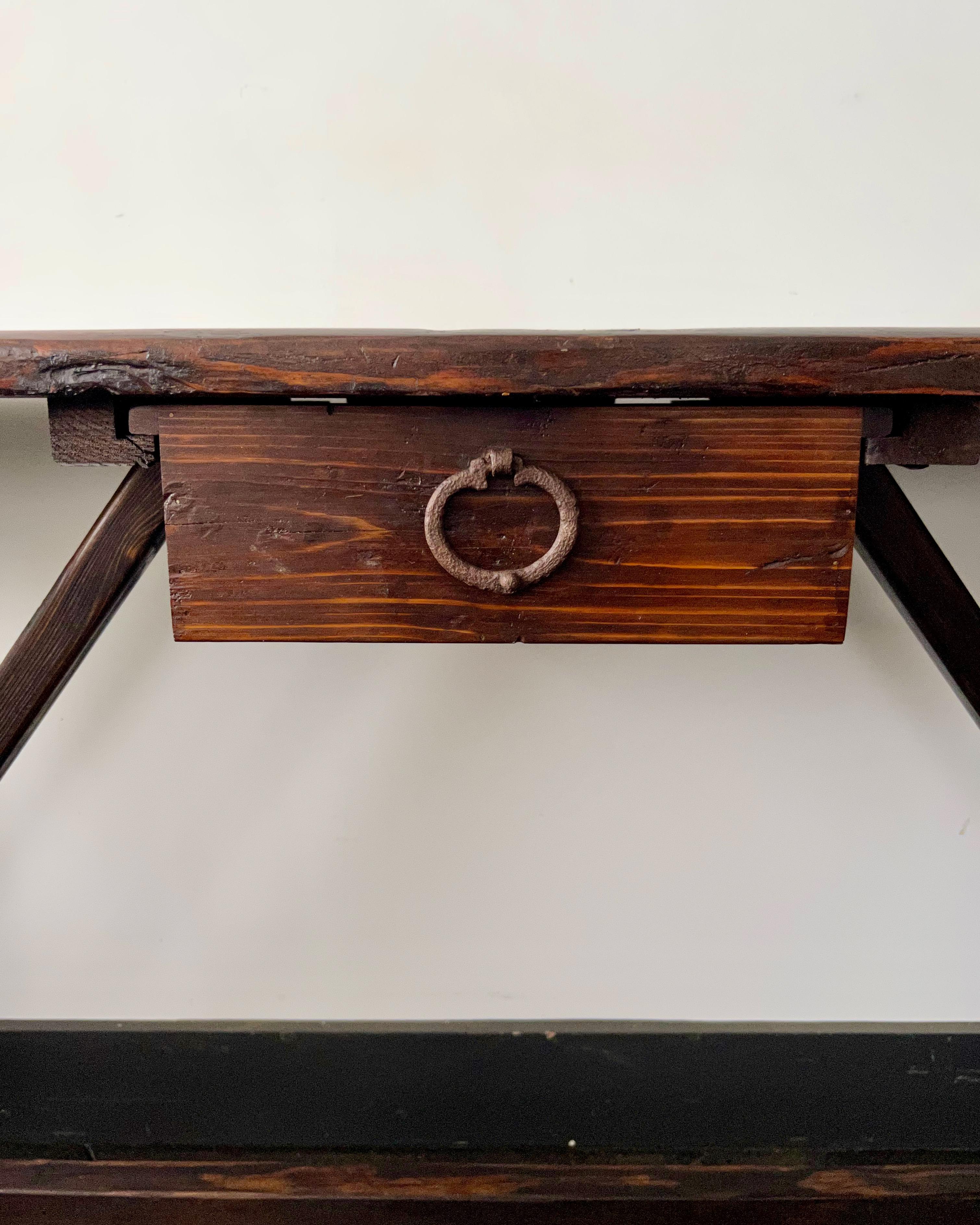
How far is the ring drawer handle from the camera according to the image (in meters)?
0.51

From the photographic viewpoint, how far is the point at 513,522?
52 centimetres

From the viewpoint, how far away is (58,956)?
0.93 m

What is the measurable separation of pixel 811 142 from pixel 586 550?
1.80 ft

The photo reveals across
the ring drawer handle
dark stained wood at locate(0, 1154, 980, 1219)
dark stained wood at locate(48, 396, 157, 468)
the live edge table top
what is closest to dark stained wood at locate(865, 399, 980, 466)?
the live edge table top

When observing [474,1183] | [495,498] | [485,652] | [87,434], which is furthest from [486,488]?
[474,1183]

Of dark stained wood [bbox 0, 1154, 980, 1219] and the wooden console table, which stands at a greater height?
the wooden console table

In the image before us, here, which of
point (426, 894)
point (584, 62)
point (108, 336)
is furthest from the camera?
point (426, 894)

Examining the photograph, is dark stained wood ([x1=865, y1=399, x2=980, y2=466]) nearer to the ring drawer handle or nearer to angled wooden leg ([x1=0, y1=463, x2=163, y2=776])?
the ring drawer handle

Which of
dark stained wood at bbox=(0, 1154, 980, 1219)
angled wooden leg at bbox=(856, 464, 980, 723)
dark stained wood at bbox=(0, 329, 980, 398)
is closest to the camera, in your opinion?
dark stained wood at bbox=(0, 329, 980, 398)

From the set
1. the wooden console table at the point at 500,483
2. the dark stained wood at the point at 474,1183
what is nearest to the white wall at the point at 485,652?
the dark stained wood at the point at 474,1183

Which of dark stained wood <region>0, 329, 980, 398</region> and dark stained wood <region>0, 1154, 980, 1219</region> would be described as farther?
dark stained wood <region>0, 1154, 980, 1219</region>

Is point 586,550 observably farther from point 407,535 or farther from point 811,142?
point 811,142

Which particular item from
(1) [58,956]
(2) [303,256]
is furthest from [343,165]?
(1) [58,956]

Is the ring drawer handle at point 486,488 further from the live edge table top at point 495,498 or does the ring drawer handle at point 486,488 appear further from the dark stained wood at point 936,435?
the dark stained wood at point 936,435
